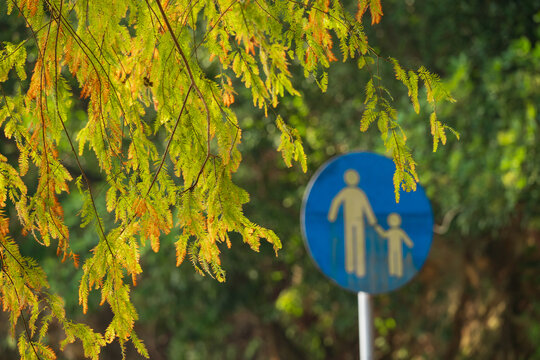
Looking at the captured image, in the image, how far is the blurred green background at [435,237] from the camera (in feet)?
16.8

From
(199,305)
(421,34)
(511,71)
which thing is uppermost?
(421,34)

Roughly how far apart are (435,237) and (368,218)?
113 inches

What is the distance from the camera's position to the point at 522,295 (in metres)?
5.73

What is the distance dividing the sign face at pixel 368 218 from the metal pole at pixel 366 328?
13 cm

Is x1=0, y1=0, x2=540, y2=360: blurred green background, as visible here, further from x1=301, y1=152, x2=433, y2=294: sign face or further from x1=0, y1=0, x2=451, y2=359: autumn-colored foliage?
x1=0, y1=0, x2=451, y2=359: autumn-colored foliage

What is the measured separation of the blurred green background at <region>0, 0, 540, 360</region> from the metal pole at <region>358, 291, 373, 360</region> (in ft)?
6.61

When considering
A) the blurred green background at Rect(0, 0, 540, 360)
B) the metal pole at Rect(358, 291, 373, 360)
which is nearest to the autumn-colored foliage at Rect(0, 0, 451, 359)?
the metal pole at Rect(358, 291, 373, 360)

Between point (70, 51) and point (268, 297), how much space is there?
4627mm

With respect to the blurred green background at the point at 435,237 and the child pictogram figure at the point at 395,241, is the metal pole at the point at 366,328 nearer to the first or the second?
the child pictogram figure at the point at 395,241

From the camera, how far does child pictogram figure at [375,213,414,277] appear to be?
3320 mm

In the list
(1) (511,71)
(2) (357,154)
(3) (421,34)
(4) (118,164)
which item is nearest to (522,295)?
(1) (511,71)

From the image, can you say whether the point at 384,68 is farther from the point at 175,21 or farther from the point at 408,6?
the point at 175,21

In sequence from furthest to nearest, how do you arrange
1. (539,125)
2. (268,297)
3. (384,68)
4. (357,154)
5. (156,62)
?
(268,297), (384,68), (539,125), (357,154), (156,62)

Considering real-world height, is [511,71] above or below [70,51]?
above
